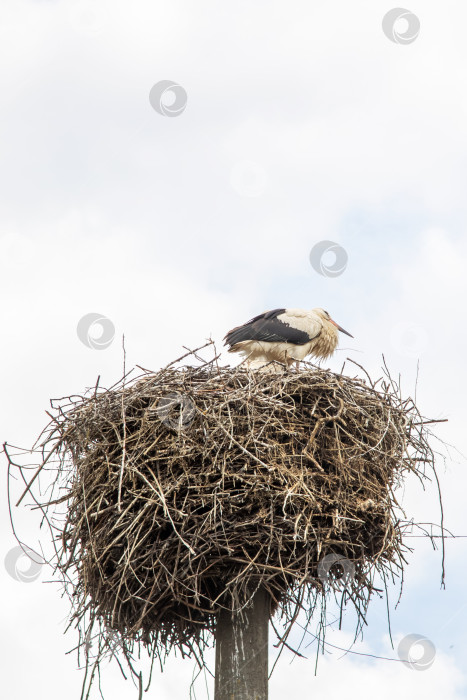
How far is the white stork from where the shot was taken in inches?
307

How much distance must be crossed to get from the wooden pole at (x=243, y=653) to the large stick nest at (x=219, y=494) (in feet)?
0.37

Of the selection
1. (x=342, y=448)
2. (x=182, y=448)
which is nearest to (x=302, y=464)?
(x=342, y=448)

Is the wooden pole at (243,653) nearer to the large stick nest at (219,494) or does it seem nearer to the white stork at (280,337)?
the large stick nest at (219,494)

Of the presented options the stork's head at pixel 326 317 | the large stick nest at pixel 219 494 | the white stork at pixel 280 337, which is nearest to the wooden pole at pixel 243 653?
the large stick nest at pixel 219 494

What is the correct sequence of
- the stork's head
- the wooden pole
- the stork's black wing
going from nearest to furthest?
the wooden pole
the stork's black wing
the stork's head

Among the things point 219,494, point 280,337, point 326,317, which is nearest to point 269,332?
point 280,337

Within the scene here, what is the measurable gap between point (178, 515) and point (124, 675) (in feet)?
3.62

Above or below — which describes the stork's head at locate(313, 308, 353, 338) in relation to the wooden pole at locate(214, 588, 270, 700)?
above

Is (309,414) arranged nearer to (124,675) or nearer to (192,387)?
(192,387)

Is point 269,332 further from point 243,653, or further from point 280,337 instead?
point 243,653

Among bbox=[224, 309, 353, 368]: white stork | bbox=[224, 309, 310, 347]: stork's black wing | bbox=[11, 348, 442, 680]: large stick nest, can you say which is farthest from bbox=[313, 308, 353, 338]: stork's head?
bbox=[11, 348, 442, 680]: large stick nest

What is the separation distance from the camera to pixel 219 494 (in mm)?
4871

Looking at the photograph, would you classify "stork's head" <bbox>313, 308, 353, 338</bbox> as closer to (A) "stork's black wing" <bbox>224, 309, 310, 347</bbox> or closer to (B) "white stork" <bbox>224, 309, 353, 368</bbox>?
(B) "white stork" <bbox>224, 309, 353, 368</bbox>

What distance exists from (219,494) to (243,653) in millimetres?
972
